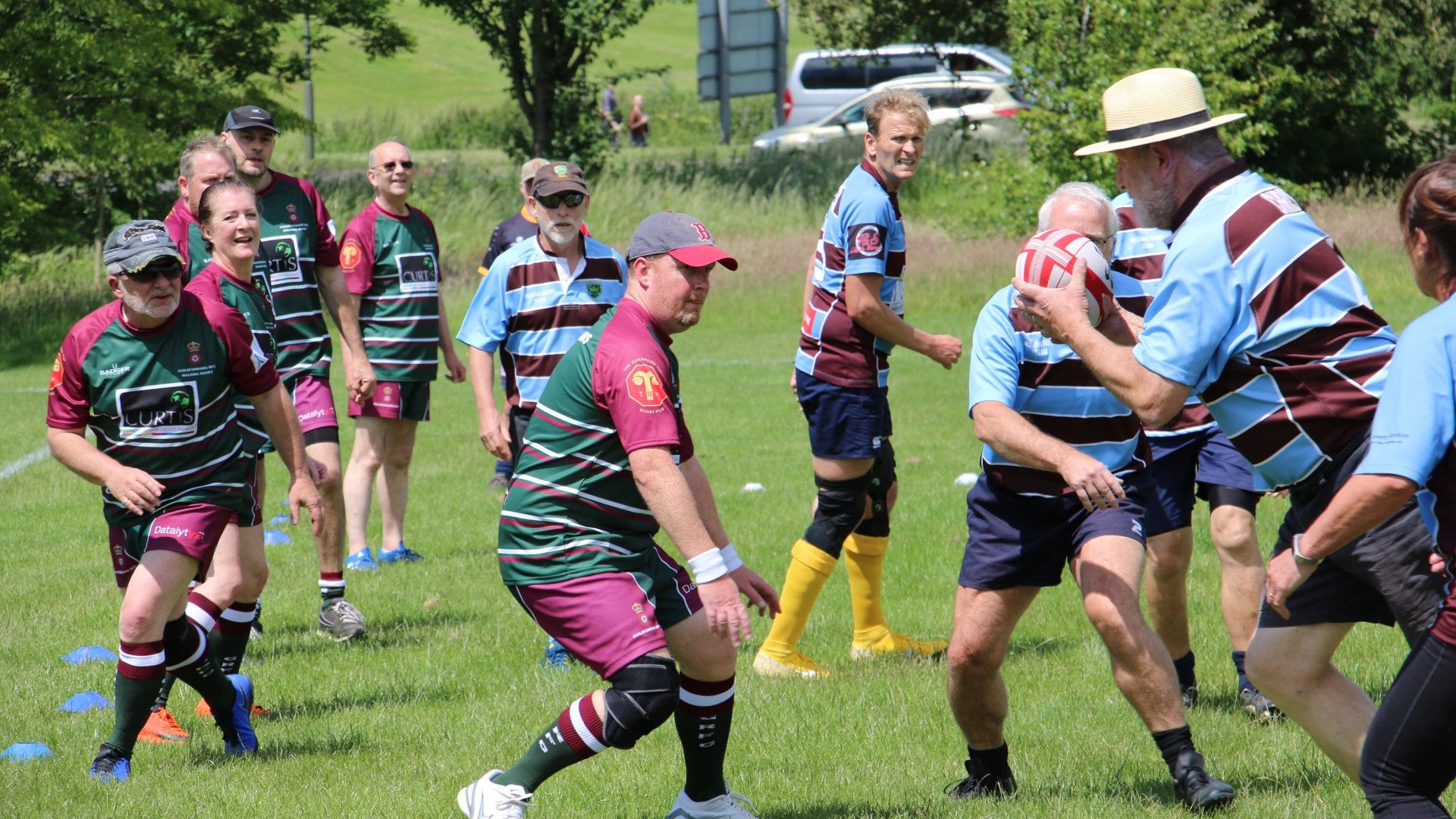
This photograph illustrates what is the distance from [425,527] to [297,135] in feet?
141

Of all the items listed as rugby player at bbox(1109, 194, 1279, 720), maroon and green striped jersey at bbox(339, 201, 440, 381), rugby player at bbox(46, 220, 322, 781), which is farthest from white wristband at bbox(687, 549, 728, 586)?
maroon and green striped jersey at bbox(339, 201, 440, 381)

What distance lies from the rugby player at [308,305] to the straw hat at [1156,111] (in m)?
4.69

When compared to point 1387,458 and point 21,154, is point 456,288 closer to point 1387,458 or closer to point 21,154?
point 21,154

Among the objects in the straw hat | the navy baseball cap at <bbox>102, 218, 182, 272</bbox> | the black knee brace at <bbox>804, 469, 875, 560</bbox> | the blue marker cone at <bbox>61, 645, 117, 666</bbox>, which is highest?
the straw hat

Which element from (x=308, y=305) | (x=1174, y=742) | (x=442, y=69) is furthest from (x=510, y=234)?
(x=442, y=69)

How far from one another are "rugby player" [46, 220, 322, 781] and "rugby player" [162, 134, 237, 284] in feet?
2.69

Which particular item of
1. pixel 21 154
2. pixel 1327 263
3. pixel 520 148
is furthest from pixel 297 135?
pixel 1327 263

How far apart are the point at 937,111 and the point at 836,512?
94.3 feet

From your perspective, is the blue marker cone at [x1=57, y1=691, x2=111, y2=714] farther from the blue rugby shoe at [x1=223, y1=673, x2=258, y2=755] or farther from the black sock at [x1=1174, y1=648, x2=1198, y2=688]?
the black sock at [x1=1174, y1=648, x2=1198, y2=688]

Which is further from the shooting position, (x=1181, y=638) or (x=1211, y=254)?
(x=1181, y=638)

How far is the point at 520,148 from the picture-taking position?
98.6 ft

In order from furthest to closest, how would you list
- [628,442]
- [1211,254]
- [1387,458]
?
1. [628,442]
2. [1211,254]
3. [1387,458]

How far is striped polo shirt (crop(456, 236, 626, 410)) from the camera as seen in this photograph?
7.23m

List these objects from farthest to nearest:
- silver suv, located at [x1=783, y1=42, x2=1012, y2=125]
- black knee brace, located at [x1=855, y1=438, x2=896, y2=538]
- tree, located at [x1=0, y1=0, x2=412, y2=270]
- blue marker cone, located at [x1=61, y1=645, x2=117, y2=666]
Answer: silver suv, located at [x1=783, y1=42, x2=1012, y2=125], tree, located at [x1=0, y1=0, x2=412, y2=270], blue marker cone, located at [x1=61, y1=645, x2=117, y2=666], black knee brace, located at [x1=855, y1=438, x2=896, y2=538]
